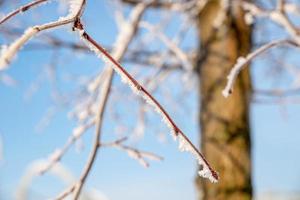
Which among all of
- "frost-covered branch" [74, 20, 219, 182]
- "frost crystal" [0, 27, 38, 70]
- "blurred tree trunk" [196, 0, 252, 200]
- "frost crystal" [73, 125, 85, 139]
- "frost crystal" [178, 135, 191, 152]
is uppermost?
"frost crystal" [0, 27, 38, 70]

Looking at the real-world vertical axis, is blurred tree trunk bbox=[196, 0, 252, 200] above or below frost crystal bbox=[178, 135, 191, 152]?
below

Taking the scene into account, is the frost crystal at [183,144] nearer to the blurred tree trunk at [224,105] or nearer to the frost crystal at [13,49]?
the frost crystal at [13,49]

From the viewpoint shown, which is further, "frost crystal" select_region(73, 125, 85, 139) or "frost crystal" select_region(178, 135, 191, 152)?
"frost crystal" select_region(73, 125, 85, 139)

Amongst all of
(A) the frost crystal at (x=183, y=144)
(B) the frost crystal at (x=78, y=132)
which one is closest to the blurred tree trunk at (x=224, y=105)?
(B) the frost crystal at (x=78, y=132)

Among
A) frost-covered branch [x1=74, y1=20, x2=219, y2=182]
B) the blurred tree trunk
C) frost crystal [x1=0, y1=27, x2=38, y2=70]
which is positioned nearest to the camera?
frost-covered branch [x1=74, y1=20, x2=219, y2=182]

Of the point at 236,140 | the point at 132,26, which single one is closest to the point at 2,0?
the point at 132,26

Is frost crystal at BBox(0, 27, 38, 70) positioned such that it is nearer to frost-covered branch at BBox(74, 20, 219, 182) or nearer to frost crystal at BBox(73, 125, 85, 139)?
frost-covered branch at BBox(74, 20, 219, 182)

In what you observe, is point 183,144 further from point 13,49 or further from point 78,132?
point 78,132

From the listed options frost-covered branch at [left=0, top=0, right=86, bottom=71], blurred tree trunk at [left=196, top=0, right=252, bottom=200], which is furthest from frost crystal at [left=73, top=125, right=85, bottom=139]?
blurred tree trunk at [left=196, top=0, right=252, bottom=200]
